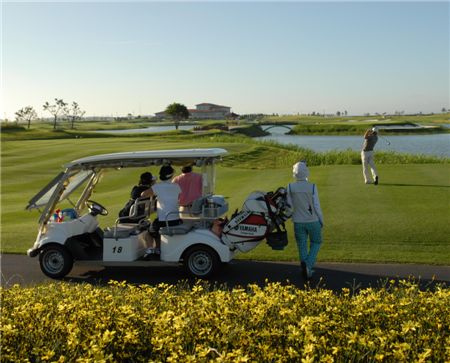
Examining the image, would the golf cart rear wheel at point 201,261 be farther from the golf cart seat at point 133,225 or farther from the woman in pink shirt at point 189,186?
the woman in pink shirt at point 189,186

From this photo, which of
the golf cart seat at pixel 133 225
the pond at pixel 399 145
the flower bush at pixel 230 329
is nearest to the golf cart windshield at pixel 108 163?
the golf cart seat at pixel 133 225

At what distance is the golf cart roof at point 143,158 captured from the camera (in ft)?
27.2

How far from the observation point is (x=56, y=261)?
28.2ft

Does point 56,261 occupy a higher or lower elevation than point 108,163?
lower

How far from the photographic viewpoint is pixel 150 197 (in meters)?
9.02

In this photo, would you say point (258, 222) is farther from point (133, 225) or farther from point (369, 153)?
point (369, 153)

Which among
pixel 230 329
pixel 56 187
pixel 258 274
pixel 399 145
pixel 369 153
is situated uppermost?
pixel 399 145

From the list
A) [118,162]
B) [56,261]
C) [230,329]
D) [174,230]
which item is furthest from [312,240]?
[56,261]

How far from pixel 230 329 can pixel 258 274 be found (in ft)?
14.9

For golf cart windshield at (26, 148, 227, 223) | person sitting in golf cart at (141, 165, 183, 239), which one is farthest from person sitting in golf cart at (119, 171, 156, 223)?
person sitting in golf cart at (141, 165, 183, 239)

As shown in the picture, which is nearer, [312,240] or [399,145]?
[312,240]

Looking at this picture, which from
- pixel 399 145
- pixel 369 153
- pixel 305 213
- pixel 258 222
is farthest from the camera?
pixel 399 145

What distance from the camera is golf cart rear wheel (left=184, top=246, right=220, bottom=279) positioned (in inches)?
318

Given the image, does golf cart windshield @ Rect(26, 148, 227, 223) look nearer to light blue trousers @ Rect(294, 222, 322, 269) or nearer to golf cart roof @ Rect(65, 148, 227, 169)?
golf cart roof @ Rect(65, 148, 227, 169)
